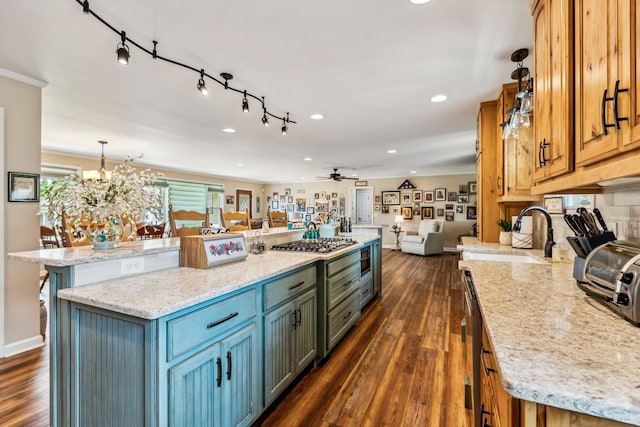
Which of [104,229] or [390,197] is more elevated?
[390,197]

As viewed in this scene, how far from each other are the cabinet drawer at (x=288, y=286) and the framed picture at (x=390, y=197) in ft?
25.0

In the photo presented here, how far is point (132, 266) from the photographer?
1.66m

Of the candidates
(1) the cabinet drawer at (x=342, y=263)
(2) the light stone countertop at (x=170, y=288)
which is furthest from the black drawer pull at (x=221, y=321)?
(1) the cabinet drawer at (x=342, y=263)

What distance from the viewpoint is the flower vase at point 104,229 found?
166 centimetres

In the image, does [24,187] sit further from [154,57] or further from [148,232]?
[148,232]

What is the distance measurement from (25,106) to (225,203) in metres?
6.92

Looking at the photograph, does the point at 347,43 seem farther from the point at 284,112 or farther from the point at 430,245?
the point at 430,245

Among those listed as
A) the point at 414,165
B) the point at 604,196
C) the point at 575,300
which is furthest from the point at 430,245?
the point at 575,300

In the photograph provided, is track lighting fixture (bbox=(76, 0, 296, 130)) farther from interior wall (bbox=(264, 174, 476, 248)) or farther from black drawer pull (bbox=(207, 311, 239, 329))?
interior wall (bbox=(264, 174, 476, 248))

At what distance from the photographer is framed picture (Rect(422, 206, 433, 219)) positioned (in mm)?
9039

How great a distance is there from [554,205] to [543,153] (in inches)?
50.7

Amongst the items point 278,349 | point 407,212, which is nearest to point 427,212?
point 407,212

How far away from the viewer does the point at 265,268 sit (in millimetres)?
1861

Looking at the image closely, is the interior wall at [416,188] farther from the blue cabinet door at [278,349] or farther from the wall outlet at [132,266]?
the wall outlet at [132,266]
